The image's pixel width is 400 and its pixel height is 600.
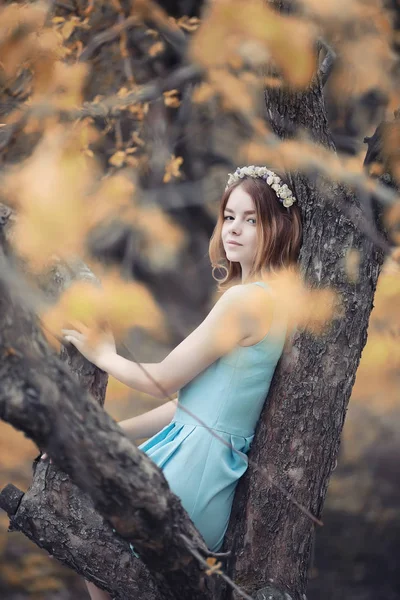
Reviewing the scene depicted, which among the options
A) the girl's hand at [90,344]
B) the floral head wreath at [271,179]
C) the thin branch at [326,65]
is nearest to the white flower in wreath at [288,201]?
the floral head wreath at [271,179]

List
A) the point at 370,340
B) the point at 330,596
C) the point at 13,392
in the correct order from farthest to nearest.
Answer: the point at 330,596, the point at 370,340, the point at 13,392

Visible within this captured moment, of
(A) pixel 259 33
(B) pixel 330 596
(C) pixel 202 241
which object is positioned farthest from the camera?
(C) pixel 202 241

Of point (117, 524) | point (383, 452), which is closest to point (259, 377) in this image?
point (117, 524)

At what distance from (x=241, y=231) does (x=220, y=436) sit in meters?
0.52

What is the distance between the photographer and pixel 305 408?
1564 millimetres

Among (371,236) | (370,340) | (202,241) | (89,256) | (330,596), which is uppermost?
(371,236)

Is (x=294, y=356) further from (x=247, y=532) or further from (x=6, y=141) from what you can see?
(x=6, y=141)

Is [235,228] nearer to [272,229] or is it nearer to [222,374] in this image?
[272,229]

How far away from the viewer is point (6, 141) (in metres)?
2.65

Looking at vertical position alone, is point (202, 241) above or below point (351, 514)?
above

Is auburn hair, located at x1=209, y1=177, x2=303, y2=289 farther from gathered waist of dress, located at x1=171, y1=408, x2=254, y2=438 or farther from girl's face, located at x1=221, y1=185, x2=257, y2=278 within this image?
gathered waist of dress, located at x1=171, y1=408, x2=254, y2=438

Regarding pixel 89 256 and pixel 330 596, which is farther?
pixel 89 256

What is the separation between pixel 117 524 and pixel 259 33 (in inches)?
56.1

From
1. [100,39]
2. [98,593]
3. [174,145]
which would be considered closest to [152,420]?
[98,593]
